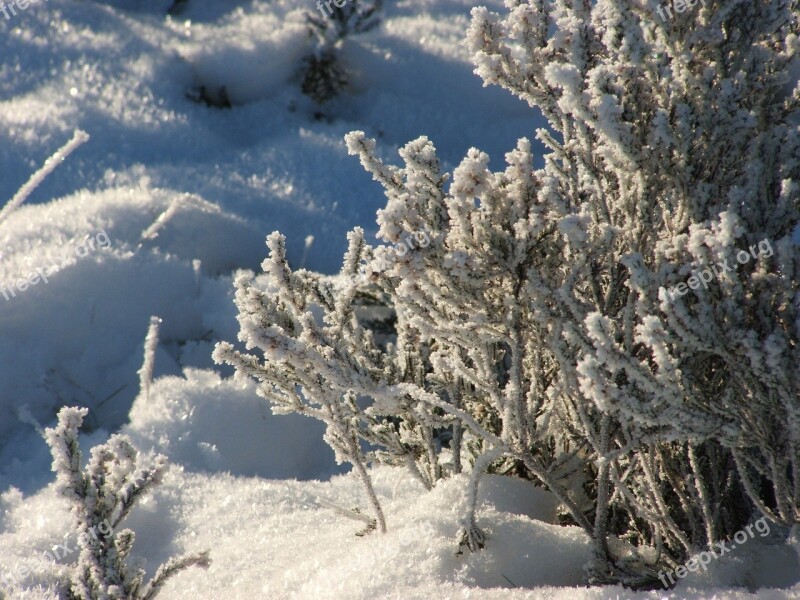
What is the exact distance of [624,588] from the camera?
6.15 feet

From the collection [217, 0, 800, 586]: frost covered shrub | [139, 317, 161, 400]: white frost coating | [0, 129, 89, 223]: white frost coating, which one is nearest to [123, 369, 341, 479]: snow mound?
[139, 317, 161, 400]: white frost coating

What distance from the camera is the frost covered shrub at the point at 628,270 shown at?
1.68m

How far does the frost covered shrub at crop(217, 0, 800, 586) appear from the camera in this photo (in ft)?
5.52

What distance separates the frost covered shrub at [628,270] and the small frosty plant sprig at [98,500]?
0.43 meters

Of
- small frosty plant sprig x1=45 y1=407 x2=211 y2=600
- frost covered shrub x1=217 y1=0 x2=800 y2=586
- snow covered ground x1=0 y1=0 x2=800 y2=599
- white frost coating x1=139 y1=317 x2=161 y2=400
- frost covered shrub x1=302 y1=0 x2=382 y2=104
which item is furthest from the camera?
frost covered shrub x1=302 y1=0 x2=382 y2=104

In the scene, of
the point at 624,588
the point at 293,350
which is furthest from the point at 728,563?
the point at 293,350

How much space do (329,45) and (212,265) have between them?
3.38 m

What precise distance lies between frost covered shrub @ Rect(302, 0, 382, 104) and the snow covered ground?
145mm

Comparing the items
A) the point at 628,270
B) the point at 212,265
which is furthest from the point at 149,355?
the point at 628,270

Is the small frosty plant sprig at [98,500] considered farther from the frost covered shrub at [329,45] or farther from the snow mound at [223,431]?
the frost covered shrub at [329,45]

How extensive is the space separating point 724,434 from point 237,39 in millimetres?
6956

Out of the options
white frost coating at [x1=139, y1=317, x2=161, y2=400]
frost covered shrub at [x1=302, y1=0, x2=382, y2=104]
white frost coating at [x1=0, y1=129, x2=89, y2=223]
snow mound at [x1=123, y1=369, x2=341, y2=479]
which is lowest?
snow mound at [x1=123, y1=369, x2=341, y2=479]

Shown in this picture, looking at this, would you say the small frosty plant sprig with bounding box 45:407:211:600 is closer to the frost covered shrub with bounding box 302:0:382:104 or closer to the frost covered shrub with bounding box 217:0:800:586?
the frost covered shrub with bounding box 217:0:800:586

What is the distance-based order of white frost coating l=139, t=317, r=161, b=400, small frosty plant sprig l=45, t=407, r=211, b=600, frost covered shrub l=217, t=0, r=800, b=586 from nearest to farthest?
1. frost covered shrub l=217, t=0, r=800, b=586
2. small frosty plant sprig l=45, t=407, r=211, b=600
3. white frost coating l=139, t=317, r=161, b=400
